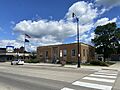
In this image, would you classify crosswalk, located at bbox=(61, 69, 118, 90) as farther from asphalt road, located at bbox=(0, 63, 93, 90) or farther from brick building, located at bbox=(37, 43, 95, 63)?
brick building, located at bbox=(37, 43, 95, 63)

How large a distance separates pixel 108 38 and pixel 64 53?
15969 mm

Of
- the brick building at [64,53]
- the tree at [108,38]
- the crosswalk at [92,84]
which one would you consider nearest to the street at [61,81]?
the crosswalk at [92,84]

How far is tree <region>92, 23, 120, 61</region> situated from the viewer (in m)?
58.7

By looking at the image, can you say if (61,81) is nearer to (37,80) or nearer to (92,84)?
(37,80)

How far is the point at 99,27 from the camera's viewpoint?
60.5 meters

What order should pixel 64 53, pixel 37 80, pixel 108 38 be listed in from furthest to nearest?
pixel 108 38
pixel 64 53
pixel 37 80

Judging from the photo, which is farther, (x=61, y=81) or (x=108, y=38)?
(x=108, y=38)

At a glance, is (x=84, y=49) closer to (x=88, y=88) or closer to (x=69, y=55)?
(x=69, y=55)

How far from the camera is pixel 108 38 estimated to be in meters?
58.8

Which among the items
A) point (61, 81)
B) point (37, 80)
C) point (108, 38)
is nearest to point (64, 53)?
point (108, 38)

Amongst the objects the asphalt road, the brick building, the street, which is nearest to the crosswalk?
the street

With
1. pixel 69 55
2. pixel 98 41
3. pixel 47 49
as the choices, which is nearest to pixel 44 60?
pixel 47 49

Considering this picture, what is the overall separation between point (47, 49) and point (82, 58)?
32.9 feet

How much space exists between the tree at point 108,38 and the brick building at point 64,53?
502 cm
